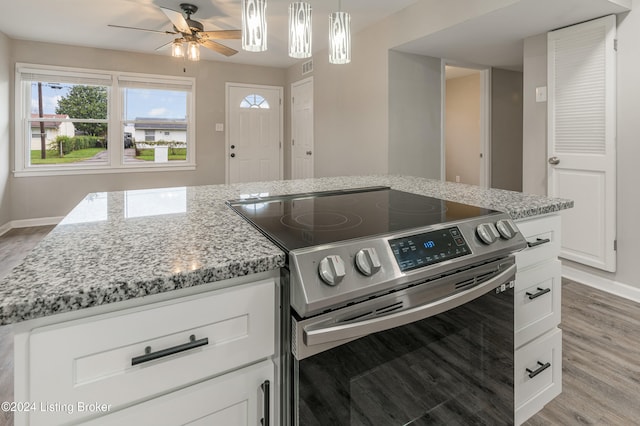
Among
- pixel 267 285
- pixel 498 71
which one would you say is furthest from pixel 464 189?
pixel 498 71

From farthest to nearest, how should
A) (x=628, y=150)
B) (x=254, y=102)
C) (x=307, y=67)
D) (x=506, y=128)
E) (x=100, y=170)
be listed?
(x=254, y=102)
(x=307, y=67)
(x=100, y=170)
(x=506, y=128)
(x=628, y=150)

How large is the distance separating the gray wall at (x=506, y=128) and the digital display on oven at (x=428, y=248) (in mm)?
4206

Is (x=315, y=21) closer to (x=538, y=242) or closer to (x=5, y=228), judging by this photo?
(x=538, y=242)

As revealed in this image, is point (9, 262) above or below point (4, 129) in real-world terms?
below

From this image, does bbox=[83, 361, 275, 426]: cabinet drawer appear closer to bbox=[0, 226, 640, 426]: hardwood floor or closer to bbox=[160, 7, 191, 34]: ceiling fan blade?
bbox=[0, 226, 640, 426]: hardwood floor

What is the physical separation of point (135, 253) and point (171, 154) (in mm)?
5247

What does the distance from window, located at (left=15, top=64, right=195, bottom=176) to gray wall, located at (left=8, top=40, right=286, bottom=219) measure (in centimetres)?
11

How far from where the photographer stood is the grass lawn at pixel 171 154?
5398 millimetres

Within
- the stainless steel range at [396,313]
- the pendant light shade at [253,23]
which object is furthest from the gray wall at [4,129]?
the stainless steel range at [396,313]

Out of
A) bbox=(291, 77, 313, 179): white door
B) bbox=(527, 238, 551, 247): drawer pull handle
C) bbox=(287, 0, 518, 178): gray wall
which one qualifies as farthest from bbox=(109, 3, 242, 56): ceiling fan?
bbox=(527, 238, 551, 247): drawer pull handle

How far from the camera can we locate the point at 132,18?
3.76 meters

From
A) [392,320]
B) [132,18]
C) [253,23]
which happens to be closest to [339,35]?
[253,23]

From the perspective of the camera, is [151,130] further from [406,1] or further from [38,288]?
[38,288]

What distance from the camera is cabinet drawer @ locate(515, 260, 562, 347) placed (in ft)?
4.24
